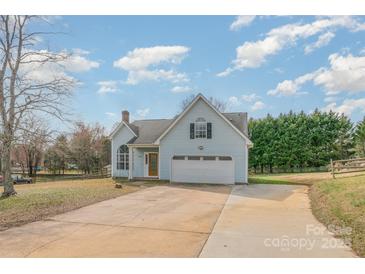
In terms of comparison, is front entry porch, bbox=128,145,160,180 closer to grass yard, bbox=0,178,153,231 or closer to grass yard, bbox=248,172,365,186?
grass yard, bbox=248,172,365,186

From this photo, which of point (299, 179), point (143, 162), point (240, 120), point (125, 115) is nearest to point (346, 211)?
point (240, 120)

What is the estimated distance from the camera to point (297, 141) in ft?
96.7

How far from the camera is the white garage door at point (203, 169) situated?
55.3 feet

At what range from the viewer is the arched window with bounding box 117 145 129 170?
20734mm

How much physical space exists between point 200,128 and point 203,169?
108 inches

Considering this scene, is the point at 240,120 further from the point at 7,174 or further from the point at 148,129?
the point at 7,174

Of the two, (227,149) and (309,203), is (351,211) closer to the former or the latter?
(309,203)

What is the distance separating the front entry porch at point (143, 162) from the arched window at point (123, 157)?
994 millimetres

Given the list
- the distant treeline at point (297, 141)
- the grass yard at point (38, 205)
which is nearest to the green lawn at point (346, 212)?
the grass yard at point (38, 205)

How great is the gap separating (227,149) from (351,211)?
989 centimetres

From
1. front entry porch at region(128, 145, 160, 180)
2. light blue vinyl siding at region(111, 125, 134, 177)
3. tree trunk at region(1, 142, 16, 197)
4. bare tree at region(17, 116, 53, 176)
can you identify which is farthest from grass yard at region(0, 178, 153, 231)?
light blue vinyl siding at region(111, 125, 134, 177)

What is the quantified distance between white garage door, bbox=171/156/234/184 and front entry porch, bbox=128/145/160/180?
2.42m
